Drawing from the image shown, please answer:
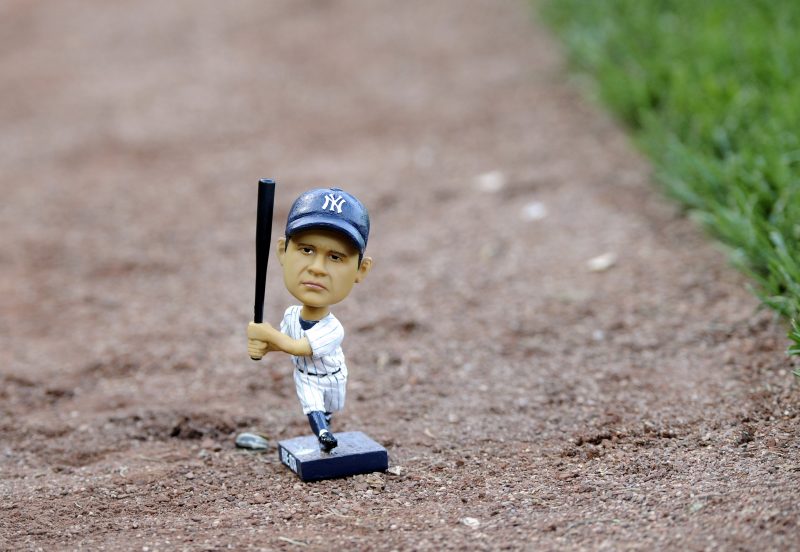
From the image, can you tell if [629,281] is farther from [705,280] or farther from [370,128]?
[370,128]

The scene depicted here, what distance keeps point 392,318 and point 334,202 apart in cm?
193

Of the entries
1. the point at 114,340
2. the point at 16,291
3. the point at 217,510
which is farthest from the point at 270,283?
the point at 217,510

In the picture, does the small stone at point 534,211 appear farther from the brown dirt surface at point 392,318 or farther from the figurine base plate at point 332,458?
the figurine base plate at point 332,458

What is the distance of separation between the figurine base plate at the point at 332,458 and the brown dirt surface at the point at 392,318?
0.17 feet

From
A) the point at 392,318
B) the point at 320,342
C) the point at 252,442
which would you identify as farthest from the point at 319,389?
the point at 392,318

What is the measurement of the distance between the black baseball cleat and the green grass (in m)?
1.58

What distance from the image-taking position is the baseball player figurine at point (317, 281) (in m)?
2.78

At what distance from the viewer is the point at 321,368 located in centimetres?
296

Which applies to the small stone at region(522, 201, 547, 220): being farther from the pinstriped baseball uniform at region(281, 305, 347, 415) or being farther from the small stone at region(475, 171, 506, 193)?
the pinstriped baseball uniform at region(281, 305, 347, 415)

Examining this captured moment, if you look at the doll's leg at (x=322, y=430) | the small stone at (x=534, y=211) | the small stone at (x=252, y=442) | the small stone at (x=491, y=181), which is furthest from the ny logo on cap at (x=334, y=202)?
the small stone at (x=491, y=181)

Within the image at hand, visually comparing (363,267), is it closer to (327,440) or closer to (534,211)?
(327,440)

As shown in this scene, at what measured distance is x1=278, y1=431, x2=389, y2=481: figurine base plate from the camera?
298cm

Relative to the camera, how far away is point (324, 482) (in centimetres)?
299

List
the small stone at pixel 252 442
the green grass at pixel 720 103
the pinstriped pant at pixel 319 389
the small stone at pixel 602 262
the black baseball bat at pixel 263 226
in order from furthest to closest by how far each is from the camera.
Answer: the small stone at pixel 602 262 < the green grass at pixel 720 103 < the small stone at pixel 252 442 < the pinstriped pant at pixel 319 389 < the black baseball bat at pixel 263 226
